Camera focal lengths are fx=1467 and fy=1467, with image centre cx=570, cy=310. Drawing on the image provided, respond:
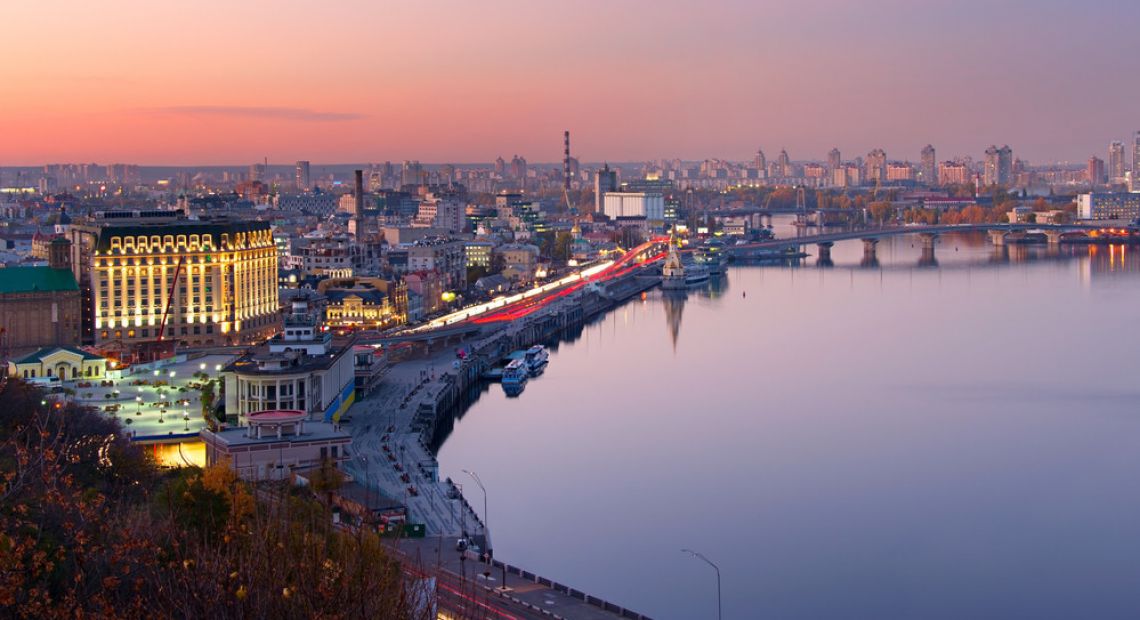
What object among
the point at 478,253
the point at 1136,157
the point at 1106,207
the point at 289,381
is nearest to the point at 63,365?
the point at 289,381

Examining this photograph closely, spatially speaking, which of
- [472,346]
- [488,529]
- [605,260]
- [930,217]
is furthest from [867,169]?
[488,529]

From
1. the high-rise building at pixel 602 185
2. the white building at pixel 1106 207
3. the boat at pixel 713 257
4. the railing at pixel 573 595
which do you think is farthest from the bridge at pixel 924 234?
the railing at pixel 573 595

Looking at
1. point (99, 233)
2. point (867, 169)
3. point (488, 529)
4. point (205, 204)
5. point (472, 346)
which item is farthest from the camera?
point (867, 169)

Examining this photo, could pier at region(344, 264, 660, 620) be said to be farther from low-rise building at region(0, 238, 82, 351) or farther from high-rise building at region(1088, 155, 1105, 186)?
high-rise building at region(1088, 155, 1105, 186)

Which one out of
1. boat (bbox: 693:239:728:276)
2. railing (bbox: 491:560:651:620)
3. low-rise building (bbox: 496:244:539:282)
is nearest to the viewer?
railing (bbox: 491:560:651:620)

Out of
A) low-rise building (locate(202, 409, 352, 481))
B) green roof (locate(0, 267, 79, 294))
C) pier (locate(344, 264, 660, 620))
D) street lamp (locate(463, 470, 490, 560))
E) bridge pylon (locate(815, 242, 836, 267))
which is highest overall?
green roof (locate(0, 267, 79, 294))

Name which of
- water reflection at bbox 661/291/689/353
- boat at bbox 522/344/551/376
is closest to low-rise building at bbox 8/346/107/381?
boat at bbox 522/344/551/376

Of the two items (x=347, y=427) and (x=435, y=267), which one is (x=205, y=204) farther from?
(x=347, y=427)

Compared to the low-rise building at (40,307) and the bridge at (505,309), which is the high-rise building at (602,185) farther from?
the low-rise building at (40,307)
